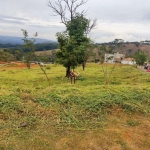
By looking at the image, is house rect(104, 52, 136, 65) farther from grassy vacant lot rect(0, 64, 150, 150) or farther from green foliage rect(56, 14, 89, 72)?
grassy vacant lot rect(0, 64, 150, 150)

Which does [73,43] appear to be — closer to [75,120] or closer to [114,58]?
[114,58]

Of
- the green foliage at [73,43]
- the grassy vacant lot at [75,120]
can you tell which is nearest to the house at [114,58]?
the green foliage at [73,43]

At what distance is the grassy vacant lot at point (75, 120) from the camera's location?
12.2 feet

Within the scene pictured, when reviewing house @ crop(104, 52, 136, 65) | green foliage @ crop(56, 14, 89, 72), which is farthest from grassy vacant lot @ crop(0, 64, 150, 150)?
house @ crop(104, 52, 136, 65)

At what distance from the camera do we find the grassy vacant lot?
3721mm

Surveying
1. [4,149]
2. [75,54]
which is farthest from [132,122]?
[75,54]

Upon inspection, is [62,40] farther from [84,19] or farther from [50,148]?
[50,148]

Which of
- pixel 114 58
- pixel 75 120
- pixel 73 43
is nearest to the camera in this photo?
pixel 75 120

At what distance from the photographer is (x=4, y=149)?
340cm

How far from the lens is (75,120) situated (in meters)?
4.53

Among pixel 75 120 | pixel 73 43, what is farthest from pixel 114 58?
pixel 75 120

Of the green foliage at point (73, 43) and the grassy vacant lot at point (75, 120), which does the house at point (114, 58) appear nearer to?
the green foliage at point (73, 43)

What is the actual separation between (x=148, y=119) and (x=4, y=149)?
3437 mm

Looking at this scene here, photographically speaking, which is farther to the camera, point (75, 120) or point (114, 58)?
point (114, 58)
